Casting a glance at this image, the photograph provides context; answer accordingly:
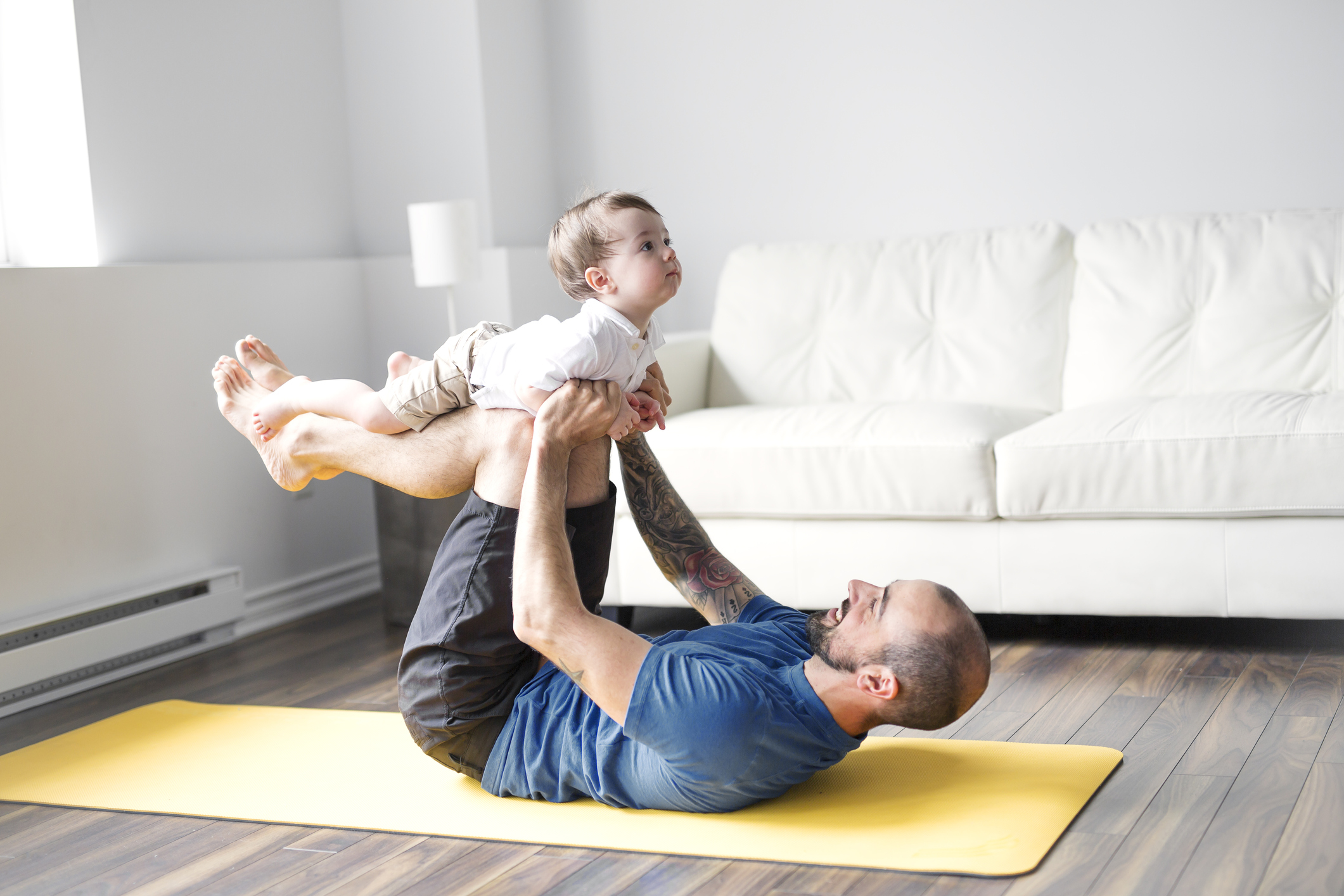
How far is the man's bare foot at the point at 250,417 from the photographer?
2.10 metres

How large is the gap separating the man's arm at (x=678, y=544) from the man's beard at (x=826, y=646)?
0.91ft

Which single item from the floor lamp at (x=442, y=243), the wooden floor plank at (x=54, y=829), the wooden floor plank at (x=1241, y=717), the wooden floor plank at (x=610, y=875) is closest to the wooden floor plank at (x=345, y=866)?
the wooden floor plank at (x=610, y=875)

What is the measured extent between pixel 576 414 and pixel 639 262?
0.26 meters

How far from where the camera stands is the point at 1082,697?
7.61ft

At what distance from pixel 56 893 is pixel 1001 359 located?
245 cm

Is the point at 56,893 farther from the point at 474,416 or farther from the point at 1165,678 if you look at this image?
the point at 1165,678

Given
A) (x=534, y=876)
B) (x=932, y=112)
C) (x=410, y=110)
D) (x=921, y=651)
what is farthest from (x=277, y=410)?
(x=932, y=112)

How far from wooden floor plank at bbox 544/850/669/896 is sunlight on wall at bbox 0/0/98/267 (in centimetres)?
224

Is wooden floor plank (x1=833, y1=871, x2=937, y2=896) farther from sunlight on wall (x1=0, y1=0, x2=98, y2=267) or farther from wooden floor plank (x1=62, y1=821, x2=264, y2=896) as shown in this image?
sunlight on wall (x1=0, y1=0, x2=98, y2=267)

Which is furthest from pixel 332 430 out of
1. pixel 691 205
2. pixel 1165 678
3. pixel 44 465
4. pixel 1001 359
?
pixel 691 205

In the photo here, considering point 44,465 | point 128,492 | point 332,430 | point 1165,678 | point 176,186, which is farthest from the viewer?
point 176,186

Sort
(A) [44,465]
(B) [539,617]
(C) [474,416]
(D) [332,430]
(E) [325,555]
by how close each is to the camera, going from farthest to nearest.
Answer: (E) [325,555], (A) [44,465], (D) [332,430], (C) [474,416], (B) [539,617]

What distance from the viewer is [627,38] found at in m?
4.18

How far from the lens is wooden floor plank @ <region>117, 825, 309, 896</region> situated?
1.72 meters
